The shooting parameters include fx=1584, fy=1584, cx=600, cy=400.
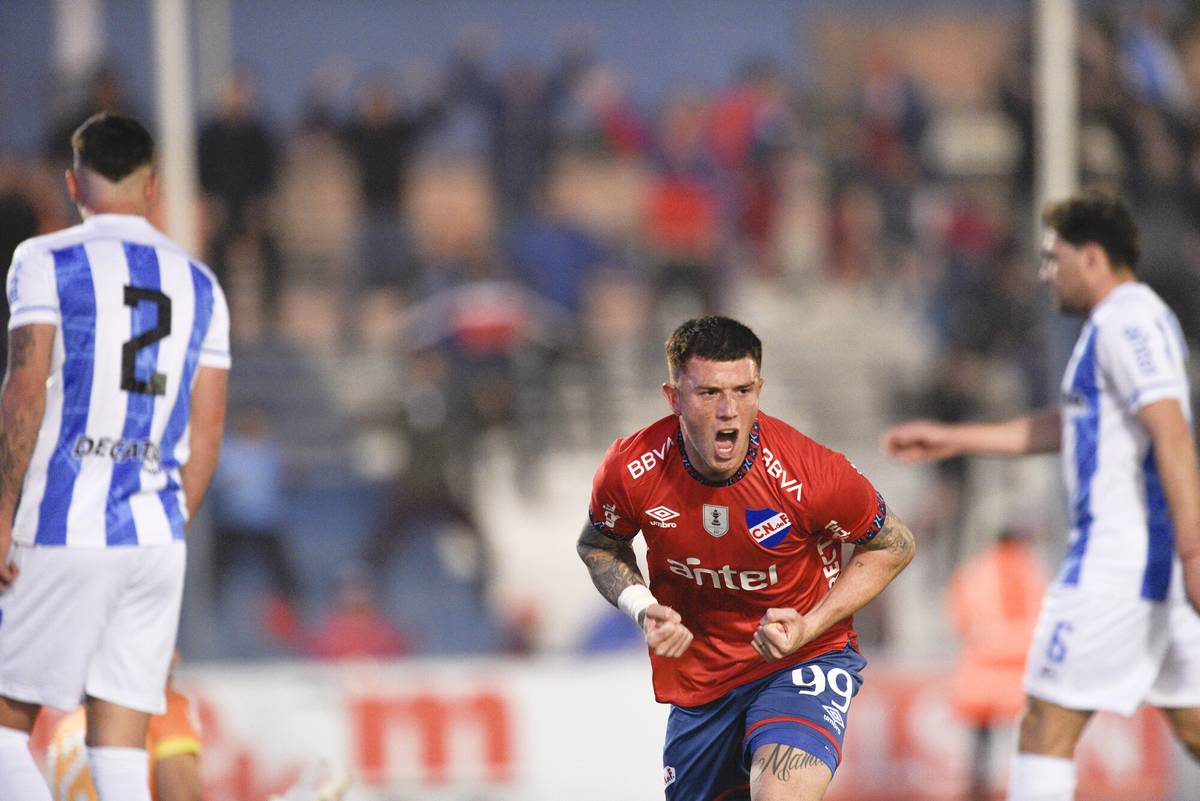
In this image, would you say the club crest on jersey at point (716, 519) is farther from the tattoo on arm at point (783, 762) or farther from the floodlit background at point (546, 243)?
the floodlit background at point (546, 243)

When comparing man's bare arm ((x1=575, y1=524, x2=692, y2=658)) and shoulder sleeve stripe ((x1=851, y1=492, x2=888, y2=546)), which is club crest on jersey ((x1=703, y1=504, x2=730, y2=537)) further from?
shoulder sleeve stripe ((x1=851, y1=492, x2=888, y2=546))

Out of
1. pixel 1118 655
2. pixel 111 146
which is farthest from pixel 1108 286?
pixel 111 146

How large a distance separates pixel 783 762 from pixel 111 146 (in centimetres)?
244

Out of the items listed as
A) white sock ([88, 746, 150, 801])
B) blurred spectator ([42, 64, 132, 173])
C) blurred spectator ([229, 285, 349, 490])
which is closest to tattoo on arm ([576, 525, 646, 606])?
white sock ([88, 746, 150, 801])

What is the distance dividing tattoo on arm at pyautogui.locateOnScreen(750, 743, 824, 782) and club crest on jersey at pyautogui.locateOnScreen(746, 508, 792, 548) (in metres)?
0.52

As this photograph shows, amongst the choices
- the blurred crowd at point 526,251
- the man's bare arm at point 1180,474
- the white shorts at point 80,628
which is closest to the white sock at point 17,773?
the white shorts at point 80,628

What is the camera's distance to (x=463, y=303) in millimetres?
11742

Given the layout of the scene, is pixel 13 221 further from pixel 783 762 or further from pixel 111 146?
pixel 783 762

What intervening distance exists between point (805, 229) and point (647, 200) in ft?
4.36

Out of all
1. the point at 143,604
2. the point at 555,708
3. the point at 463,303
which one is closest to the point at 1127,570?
the point at 143,604

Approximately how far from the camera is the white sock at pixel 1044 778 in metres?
4.77

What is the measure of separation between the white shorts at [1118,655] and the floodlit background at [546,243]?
16.7ft

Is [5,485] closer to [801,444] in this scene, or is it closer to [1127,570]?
[801,444]

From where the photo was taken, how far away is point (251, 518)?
11.1 meters
